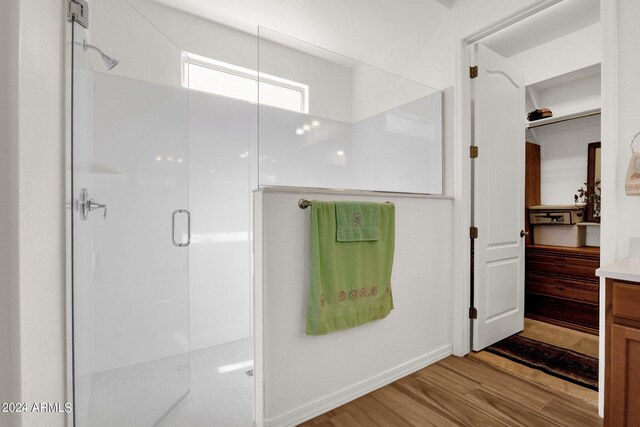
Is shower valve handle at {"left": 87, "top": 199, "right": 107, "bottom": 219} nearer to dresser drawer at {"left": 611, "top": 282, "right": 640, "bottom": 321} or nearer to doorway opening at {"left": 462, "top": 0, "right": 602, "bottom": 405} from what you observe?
dresser drawer at {"left": 611, "top": 282, "right": 640, "bottom": 321}

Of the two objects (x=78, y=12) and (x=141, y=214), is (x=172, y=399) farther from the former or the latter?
(x=78, y=12)

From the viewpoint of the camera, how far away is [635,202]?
153 centimetres

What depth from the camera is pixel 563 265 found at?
115 inches

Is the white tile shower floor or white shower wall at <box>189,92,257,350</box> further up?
white shower wall at <box>189,92,257,350</box>

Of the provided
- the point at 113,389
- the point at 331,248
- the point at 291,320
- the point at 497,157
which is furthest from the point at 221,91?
the point at 497,157

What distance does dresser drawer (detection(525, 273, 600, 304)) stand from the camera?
2.71m

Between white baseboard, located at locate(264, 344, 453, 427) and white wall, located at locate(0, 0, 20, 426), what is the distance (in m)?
1.14

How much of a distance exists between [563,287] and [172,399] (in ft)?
10.8

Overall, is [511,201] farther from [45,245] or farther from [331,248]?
[45,245]

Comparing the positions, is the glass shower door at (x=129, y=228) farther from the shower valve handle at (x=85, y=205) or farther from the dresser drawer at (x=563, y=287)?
the dresser drawer at (x=563, y=287)

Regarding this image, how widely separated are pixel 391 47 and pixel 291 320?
2.36 meters

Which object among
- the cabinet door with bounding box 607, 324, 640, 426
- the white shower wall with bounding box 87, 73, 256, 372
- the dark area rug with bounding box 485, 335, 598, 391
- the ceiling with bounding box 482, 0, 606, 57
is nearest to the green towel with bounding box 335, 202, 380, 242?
the white shower wall with bounding box 87, 73, 256, 372

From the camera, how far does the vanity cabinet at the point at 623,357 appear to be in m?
1.16

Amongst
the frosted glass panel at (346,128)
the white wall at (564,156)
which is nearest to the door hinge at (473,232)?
the frosted glass panel at (346,128)
